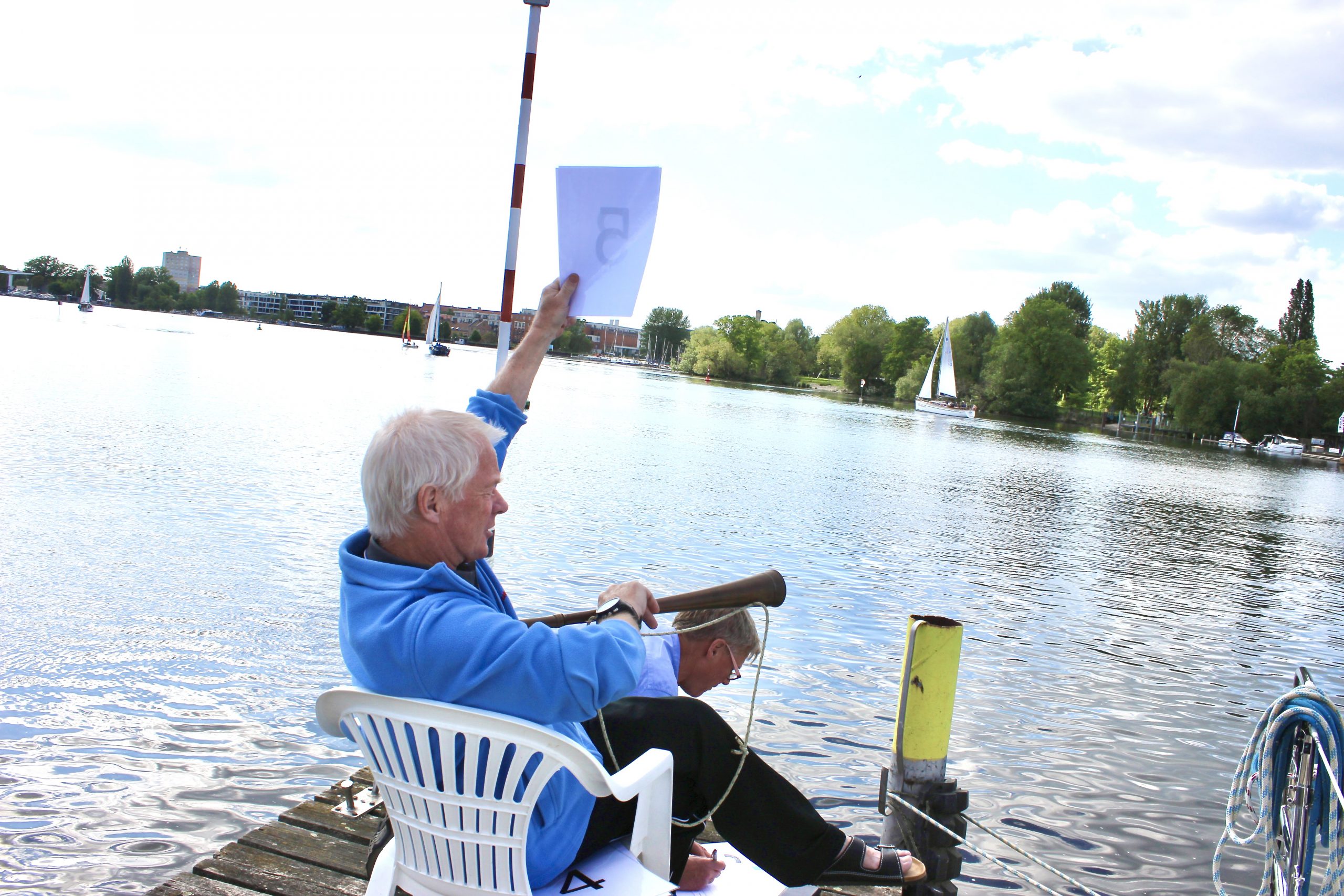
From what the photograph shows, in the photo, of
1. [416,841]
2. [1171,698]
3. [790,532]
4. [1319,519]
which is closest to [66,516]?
[790,532]

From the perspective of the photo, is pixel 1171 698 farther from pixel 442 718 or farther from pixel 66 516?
pixel 66 516

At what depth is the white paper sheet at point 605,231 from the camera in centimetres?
331

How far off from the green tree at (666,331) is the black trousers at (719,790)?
18391 cm

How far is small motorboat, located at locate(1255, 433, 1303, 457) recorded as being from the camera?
262 ft

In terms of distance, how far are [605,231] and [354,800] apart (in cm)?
253

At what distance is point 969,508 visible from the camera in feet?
69.4

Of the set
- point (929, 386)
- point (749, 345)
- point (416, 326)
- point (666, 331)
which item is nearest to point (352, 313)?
point (416, 326)

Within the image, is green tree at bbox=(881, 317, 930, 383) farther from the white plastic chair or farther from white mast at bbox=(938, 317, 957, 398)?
the white plastic chair

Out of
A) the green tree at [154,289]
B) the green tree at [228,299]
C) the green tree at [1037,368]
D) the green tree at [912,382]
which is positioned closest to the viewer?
the green tree at [1037,368]

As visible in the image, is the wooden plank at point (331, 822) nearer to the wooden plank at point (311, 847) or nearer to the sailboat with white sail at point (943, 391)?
the wooden plank at point (311, 847)

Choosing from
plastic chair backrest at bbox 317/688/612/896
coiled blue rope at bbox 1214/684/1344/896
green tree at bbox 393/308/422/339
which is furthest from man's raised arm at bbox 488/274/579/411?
green tree at bbox 393/308/422/339

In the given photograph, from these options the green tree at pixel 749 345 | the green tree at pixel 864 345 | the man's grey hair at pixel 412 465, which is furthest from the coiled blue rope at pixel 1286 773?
the green tree at pixel 749 345

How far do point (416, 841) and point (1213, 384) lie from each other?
10020 centimetres

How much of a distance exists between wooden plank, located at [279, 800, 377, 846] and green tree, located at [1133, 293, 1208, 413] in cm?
11212
